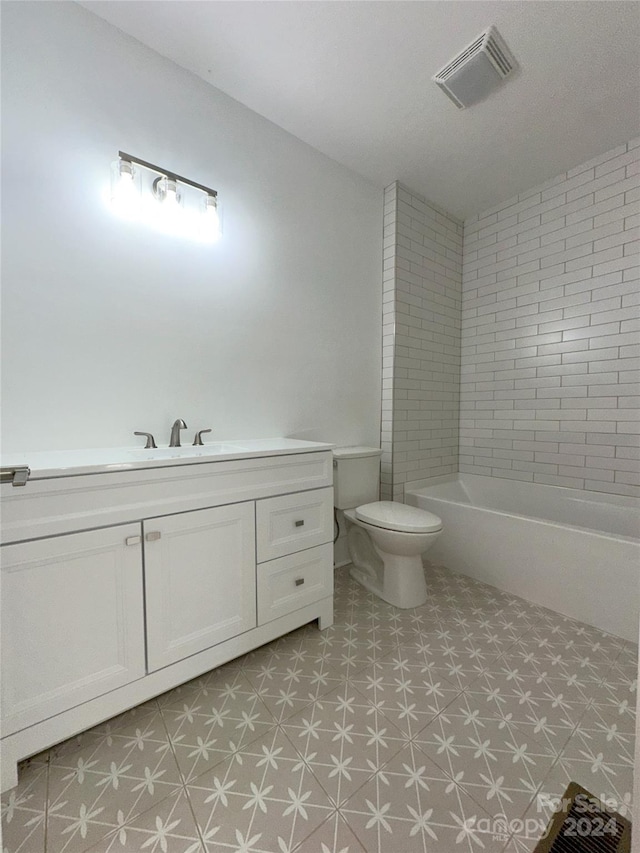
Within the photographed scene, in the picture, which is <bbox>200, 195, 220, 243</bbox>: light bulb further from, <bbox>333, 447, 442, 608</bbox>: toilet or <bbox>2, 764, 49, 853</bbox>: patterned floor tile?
<bbox>2, 764, 49, 853</bbox>: patterned floor tile

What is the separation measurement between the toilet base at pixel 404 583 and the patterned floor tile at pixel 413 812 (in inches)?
32.2

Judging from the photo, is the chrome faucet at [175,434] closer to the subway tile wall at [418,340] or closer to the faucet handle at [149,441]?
the faucet handle at [149,441]

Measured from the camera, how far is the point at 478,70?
156 cm

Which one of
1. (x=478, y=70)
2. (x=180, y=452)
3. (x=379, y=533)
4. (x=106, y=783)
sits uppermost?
(x=478, y=70)

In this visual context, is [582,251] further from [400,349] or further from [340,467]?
[340,467]

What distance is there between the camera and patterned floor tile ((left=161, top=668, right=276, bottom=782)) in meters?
1.07

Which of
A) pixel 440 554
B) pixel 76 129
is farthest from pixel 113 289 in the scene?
pixel 440 554

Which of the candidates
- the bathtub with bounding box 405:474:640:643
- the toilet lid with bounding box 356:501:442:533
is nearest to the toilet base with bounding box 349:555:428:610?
the toilet lid with bounding box 356:501:442:533

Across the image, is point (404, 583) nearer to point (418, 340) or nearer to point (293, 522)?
point (293, 522)

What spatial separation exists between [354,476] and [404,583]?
65 cm

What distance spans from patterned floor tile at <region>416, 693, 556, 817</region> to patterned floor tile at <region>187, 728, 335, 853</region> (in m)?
0.39

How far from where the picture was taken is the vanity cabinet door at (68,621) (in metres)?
0.93

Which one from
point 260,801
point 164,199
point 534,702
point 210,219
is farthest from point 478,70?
point 260,801

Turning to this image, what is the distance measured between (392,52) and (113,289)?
1.59 metres
